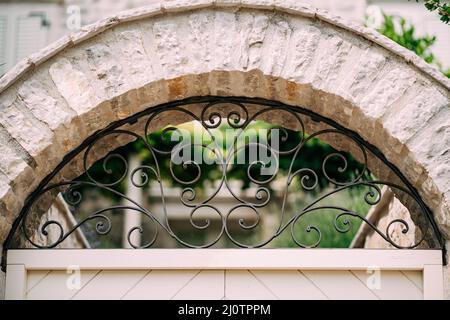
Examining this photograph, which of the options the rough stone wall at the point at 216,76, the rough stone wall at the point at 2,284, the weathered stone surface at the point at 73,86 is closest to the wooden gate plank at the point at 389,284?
the rough stone wall at the point at 216,76

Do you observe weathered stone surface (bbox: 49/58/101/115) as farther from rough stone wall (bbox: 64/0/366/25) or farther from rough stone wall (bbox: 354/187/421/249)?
rough stone wall (bbox: 64/0/366/25)

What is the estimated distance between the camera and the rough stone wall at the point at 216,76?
3.87m

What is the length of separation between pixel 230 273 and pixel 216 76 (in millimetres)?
992

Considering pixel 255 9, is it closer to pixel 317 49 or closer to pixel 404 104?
pixel 317 49

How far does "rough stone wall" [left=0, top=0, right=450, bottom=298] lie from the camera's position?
387cm

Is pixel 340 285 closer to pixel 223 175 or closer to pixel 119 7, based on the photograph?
pixel 223 175

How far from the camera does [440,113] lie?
3852 millimetres

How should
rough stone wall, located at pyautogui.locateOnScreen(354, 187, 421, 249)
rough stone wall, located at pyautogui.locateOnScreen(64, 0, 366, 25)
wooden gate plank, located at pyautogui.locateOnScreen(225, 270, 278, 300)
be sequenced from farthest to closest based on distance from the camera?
rough stone wall, located at pyautogui.locateOnScreen(64, 0, 366, 25) → rough stone wall, located at pyautogui.locateOnScreen(354, 187, 421, 249) → wooden gate plank, located at pyautogui.locateOnScreen(225, 270, 278, 300)

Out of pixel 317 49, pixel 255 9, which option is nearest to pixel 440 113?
pixel 317 49

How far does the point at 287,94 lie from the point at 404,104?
60 cm

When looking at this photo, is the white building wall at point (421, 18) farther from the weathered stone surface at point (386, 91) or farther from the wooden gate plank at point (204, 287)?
the wooden gate plank at point (204, 287)

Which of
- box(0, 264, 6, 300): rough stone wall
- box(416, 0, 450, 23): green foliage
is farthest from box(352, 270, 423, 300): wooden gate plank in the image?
box(0, 264, 6, 300): rough stone wall

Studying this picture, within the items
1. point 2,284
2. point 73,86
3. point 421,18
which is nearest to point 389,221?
point 73,86

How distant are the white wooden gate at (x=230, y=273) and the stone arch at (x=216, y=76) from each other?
29 centimetres
